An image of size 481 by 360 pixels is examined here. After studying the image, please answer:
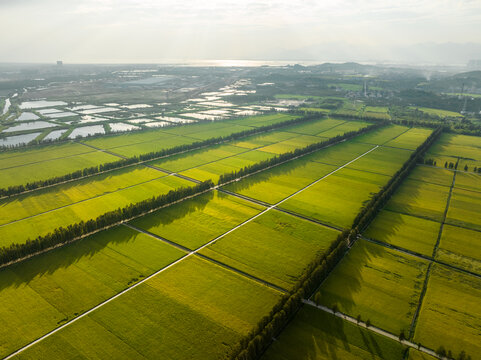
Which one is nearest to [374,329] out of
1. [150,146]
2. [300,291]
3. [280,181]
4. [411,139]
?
[300,291]

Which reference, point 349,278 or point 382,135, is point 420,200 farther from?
point 382,135

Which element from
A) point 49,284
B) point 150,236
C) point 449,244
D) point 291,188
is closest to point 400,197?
point 449,244

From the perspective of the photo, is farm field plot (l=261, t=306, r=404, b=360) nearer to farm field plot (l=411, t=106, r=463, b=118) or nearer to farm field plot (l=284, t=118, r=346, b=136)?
farm field plot (l=284, t=118, r=346, b=136)

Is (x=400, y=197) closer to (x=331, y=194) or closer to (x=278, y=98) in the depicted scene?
(x=331, y=194)

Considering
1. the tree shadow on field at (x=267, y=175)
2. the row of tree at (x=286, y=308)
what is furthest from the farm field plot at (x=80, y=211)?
the row of tree at (x=286, y=308)

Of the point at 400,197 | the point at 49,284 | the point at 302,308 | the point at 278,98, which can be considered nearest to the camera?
the point at 302,308

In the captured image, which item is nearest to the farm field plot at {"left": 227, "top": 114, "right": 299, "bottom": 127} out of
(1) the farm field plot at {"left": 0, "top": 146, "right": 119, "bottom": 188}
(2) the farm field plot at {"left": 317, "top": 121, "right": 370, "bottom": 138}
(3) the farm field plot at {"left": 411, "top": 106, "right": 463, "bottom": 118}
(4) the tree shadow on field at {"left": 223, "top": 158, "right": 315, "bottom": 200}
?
(2) the farm field plot at {"left": 317, "top": 121, "right": 370, "bottom": 138}

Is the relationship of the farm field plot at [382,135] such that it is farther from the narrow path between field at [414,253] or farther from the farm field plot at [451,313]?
the farm field plot at [451,313]
